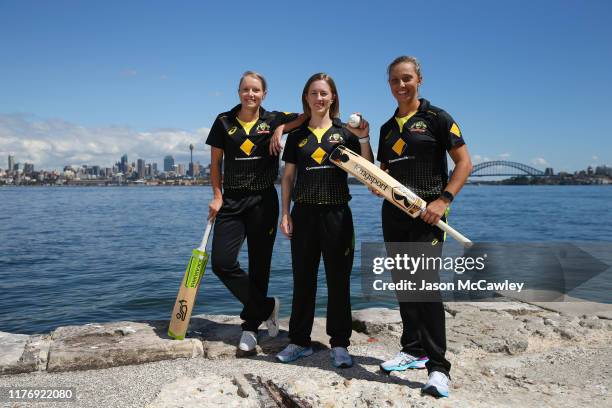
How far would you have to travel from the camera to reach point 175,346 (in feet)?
14.4

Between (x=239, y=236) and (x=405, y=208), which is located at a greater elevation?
(x=405, y=208)

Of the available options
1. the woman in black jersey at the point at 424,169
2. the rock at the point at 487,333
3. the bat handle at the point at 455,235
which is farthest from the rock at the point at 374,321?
the bat handle at the point at 455,235

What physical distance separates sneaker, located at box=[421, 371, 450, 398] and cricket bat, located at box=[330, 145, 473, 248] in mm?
917

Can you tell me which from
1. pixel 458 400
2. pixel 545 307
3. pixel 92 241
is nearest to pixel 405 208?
pixel 458 400

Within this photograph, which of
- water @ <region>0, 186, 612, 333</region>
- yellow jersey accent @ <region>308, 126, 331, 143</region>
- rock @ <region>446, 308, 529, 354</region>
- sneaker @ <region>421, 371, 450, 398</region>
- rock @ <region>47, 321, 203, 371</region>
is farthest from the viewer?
water @ <region>0, 186, 612, 333</region>

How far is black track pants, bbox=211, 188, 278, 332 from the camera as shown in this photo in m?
4.40

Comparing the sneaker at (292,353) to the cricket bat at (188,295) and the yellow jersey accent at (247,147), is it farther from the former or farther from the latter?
the yellow jersey accent at (247,147)

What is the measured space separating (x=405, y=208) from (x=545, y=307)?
3.44 m

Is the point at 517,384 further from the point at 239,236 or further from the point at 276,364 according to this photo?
the point at 239,236

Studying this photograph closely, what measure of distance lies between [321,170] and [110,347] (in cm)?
231

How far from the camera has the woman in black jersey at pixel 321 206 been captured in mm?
4004

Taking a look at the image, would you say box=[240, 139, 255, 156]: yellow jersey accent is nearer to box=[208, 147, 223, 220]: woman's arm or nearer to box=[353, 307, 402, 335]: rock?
box=[208, 147, 223, 220]: woman's arm

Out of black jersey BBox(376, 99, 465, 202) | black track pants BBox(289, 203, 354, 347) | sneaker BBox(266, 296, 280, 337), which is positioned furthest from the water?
black jersey BBox(376, 99, 465, 202)

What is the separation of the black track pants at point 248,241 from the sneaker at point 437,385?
1.70 meters
